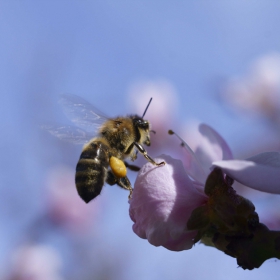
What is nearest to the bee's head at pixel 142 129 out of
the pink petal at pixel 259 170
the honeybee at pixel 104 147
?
the honeybee at pixel 104 147

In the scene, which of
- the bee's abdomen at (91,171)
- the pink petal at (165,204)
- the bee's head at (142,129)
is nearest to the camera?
the pink petal at (165,204)

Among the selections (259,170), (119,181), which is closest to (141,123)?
(119,181)

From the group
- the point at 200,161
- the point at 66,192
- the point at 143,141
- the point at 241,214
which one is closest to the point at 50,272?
the point at 66,192

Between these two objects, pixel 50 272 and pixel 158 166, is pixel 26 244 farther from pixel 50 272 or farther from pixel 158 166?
pixel 158 166

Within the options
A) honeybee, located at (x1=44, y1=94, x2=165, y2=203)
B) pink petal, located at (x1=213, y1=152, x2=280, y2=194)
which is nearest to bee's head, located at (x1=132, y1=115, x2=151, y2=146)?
honeybee, located at (x1=44, y1=94, x2=165, y2=203)

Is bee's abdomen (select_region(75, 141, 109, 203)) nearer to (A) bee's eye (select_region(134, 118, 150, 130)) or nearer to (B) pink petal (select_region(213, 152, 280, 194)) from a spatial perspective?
(A) bee's eye (select_region(134, 118, 150, 130))

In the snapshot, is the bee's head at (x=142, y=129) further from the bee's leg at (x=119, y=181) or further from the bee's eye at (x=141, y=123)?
the bee's leg at (x=119, y=181)

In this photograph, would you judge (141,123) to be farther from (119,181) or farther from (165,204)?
(165,204)
